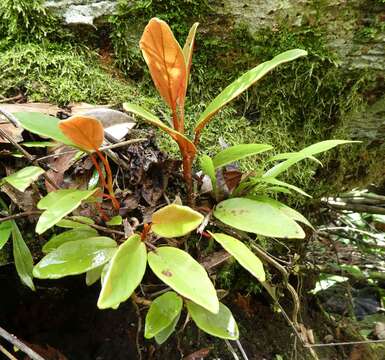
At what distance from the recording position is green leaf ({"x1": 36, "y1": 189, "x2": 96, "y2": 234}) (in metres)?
0.62

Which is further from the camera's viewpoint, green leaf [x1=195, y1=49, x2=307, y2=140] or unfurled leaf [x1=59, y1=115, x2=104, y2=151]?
green leaf [x1=195, y1=49, x2=307, y2=140]

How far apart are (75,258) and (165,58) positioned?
1.25ft

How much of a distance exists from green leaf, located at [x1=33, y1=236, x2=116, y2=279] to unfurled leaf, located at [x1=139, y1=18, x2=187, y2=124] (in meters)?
0.29

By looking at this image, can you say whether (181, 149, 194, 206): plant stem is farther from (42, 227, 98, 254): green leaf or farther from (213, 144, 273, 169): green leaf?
(42, 227, 98, 254): green leaf

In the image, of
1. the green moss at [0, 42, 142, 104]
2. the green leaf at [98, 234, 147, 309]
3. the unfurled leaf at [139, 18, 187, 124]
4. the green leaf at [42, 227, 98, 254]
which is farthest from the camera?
the green moss at [0, 42, 142, 104]

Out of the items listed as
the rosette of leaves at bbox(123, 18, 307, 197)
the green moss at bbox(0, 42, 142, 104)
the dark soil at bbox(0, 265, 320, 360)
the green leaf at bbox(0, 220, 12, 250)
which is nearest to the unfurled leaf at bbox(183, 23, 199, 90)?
the rosette of leaves at bbox(123, 18, 307, 197)

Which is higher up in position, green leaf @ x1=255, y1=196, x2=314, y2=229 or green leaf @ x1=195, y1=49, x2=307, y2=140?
green leaf @ x1=195, y1=49, x2=307, y2=140

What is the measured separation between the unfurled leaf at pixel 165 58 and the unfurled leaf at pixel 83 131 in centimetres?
15

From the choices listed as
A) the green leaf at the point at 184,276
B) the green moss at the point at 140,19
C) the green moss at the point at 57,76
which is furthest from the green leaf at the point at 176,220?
the green moss at the point at 140,19

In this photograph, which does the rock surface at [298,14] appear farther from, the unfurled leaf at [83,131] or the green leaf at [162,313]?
the green leaf at [162,313]

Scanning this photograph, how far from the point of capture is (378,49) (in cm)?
118

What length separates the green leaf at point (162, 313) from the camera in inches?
28.8

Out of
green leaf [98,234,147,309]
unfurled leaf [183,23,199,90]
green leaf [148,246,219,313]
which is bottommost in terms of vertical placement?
green leaf [148,246,219,313]

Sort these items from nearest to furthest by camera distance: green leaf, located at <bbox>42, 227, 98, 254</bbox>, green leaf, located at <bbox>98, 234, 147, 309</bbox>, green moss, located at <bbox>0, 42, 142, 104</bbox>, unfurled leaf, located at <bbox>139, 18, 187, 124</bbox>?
green leaf, located at <bbox>98, 234, 147, 309</bbox> → unfurled leaf, located at <bbox>139, 18, 187, 124</bbox> → green leaf, located at <bbox>42, 227, 98, 254</bbox> → green moss, located at <bbox>0, 42, 142, 104</bbox>
